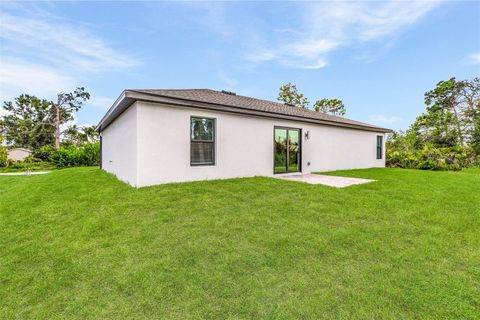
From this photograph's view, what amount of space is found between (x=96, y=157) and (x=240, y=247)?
2044cm

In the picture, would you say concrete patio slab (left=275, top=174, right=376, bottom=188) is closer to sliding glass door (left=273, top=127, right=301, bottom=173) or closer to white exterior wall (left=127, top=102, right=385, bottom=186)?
sliding glass door (left=273, top=127, right=301, bottom=173)

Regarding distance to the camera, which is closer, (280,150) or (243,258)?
(243,258)

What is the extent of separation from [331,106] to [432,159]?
58.7 feet

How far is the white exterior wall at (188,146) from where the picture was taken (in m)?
6.09

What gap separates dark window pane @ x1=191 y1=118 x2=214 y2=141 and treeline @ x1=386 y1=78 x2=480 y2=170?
548 inches

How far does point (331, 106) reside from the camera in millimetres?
29688

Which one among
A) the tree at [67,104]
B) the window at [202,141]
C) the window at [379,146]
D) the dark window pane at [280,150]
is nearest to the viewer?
the window at [202,141]

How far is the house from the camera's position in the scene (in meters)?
6.10

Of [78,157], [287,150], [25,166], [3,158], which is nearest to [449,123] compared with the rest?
[287,150]

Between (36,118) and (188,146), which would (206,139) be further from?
(36,118)

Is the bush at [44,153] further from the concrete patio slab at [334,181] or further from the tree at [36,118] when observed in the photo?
the concrete patio slab at [334,181]

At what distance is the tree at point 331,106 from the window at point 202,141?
25766mm

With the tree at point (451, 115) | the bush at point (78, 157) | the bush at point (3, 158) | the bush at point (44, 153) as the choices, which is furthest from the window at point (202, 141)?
the bush at point (3, 158)

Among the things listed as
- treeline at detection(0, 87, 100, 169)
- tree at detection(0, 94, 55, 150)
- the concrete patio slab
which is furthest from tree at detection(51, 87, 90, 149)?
the concrete patio slab
